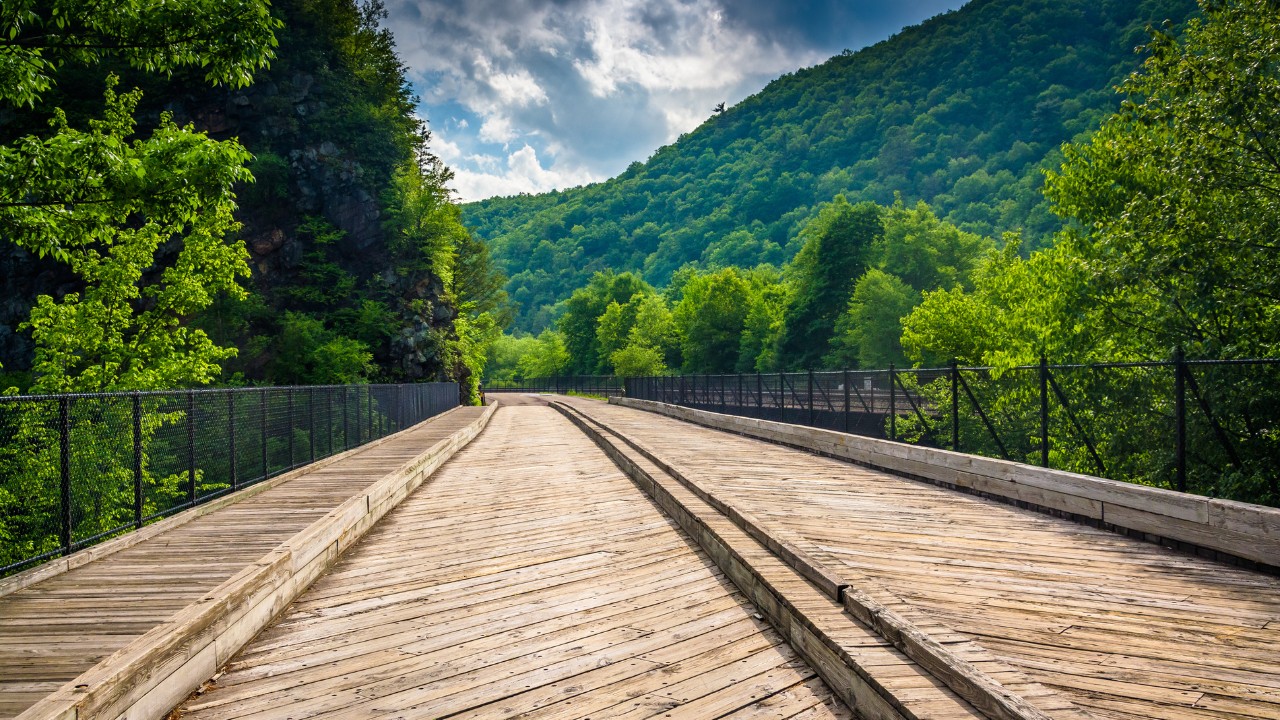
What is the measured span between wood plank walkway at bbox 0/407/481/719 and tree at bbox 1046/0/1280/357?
18.1 meters

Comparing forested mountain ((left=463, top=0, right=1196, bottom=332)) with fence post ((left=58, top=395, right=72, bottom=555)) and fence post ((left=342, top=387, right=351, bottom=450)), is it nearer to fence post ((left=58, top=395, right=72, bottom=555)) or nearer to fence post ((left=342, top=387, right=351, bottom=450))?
fence post ((left=342, top=387, right=351, bottom=450))

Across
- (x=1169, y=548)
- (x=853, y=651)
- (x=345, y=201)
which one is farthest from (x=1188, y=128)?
(x=345, y=201)

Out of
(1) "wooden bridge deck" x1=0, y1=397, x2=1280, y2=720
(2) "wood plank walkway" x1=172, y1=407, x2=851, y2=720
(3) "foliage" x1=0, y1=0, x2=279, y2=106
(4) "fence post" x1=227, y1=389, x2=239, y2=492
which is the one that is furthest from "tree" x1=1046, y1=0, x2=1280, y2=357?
(3) "foliage" x1=0, y1=0, x2=279, y2=106

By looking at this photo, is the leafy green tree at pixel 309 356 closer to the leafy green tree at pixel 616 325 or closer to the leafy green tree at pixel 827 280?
the leafy green tree at pixel 827 280

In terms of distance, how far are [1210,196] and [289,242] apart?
42330 mm

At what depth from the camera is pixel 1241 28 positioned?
1805 centimetres

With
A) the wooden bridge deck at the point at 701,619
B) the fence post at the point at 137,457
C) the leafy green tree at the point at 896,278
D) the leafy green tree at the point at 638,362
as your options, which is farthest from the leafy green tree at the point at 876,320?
the fence post at the point at 137,457

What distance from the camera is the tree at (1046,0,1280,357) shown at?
15930mm

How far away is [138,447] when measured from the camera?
7293 mm

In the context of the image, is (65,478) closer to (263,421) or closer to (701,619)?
(263,421)

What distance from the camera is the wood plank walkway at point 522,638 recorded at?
3576 mm

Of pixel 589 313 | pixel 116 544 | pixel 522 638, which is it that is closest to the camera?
pixel 522 638

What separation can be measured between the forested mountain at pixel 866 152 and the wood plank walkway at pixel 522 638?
8033 centimetres

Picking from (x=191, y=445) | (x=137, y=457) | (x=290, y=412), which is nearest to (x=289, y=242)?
(x=290, y=412)
